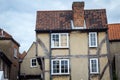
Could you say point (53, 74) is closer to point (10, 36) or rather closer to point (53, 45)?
point (53, 45)

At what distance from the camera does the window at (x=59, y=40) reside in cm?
3991

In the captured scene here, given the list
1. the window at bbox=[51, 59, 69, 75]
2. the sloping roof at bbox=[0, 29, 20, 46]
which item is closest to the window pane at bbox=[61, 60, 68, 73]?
the window at bbox=[51, 59, 69, 75]

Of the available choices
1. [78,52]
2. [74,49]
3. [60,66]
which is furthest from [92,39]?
[60,66]

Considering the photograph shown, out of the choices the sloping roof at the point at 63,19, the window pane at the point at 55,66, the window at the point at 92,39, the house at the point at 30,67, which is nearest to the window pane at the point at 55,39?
the sloping roof at the point at 63,19

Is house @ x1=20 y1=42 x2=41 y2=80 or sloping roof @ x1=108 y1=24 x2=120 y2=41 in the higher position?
sloping roof @ x1=108 y1=24 x2=120 y2=41

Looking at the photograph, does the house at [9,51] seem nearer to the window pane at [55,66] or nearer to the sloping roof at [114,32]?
the window pane at [55,66]

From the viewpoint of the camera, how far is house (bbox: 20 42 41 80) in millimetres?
52500

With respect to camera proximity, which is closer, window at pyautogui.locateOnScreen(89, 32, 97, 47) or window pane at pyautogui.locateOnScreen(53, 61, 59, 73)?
window pane at pyautogui.locateOnScreen(53, 61, 59, 73)

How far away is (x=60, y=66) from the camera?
1554 inches

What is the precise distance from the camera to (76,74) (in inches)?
1538

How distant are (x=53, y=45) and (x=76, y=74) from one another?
4195 mm

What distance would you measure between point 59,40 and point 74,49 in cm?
203

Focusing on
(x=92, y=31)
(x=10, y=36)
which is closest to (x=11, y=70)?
(x=10, y=36)

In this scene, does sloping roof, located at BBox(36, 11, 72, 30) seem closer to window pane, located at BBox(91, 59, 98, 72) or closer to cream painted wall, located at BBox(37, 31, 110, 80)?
cream painted wall, located at BBox(37, 31, 110, 80)
